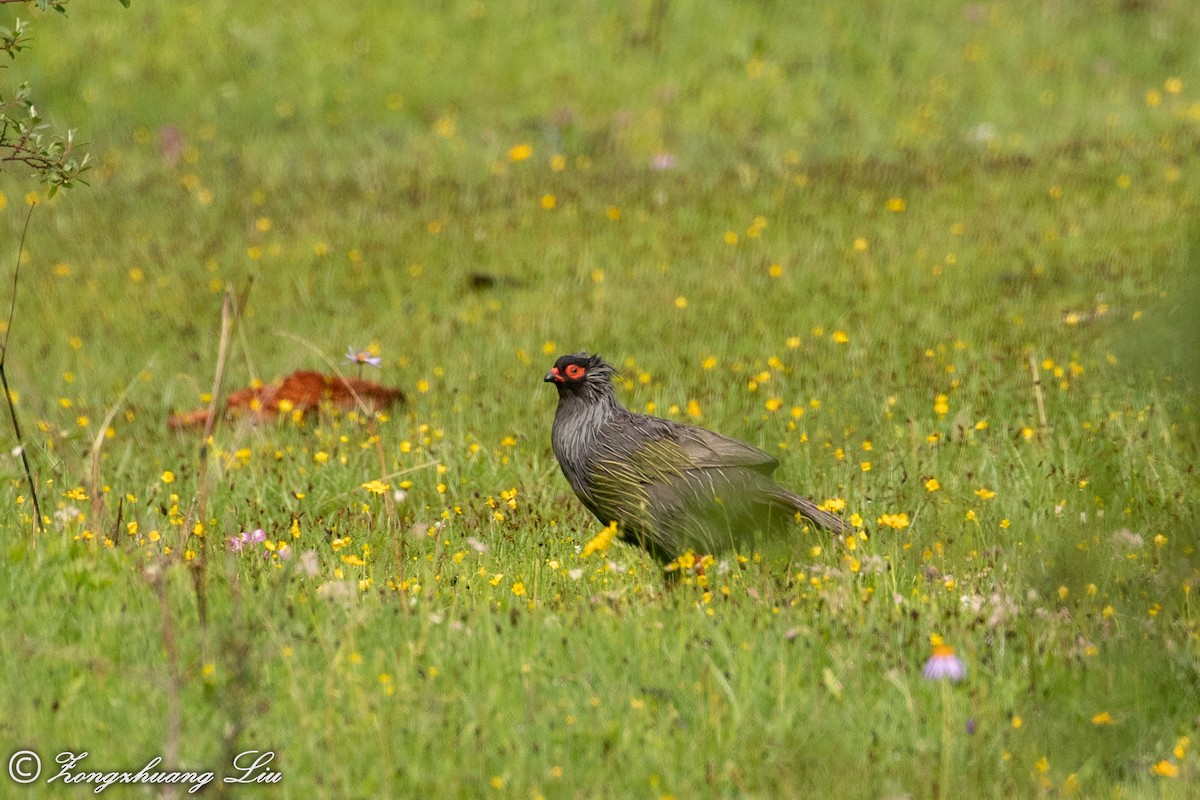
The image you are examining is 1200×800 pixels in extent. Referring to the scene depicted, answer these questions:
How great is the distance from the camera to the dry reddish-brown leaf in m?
Result: 8.27

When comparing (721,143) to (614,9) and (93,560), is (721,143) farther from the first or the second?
(93,560)

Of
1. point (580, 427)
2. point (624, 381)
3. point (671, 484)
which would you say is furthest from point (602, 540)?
point (624, 381)

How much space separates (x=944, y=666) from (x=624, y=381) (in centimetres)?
499

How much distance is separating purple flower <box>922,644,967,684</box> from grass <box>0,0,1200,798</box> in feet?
0.31

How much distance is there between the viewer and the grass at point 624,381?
4.00m

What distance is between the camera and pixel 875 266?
10.9m

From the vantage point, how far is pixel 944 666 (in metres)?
3.93

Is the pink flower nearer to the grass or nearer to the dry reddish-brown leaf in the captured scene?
the grass

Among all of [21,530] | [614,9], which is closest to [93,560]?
[21,530]

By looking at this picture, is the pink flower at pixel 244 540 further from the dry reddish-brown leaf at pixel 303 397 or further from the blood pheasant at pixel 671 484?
the dry reddish-brown leaf at pixel 303 397

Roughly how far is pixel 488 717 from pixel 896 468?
3.13m

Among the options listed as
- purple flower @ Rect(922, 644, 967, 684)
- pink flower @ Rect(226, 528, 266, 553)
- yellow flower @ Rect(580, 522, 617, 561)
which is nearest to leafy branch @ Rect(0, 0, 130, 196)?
pink flower @ Rect(226, 528, 266, 553)

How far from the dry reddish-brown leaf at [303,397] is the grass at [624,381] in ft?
0.66

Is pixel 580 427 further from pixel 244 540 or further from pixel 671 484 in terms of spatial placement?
pixel 244 540
